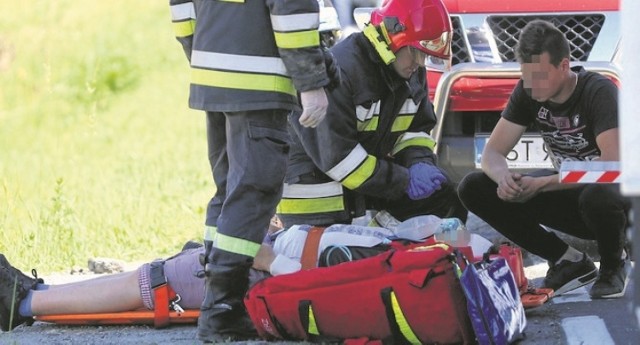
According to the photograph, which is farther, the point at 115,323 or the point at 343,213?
the point at 343,213

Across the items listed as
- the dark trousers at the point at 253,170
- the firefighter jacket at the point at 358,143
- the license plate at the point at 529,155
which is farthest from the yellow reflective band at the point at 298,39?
the license plate at the point at 529,155

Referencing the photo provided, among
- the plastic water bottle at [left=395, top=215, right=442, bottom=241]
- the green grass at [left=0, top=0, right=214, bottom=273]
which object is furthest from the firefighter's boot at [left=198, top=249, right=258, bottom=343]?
the green grass at [left=0, top=0, right=214, bottom=273]

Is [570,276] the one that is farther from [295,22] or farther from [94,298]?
[94,298]

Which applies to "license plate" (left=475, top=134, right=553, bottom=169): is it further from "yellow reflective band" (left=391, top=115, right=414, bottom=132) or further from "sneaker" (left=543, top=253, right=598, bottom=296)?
"sneaker" (left=543, top=253, right=598, bottom=296)

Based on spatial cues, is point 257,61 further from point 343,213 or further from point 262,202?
point 343,213

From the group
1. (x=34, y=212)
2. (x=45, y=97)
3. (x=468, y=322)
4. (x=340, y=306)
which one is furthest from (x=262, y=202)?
(x=45, y=97)

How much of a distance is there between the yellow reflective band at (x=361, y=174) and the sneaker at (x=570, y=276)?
3.06 ft

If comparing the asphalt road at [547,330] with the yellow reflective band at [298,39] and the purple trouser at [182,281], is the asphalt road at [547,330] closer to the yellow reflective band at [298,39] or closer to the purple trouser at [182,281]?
the purple trouser at [182,281]

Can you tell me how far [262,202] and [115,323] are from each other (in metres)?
0.92

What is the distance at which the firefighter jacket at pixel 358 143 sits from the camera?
244 inches

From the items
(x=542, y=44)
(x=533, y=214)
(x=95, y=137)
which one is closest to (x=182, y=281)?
(x=533, y=214)

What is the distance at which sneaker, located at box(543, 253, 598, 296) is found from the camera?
6.02m

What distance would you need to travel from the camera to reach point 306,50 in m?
4.98

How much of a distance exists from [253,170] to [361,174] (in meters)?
1.22
